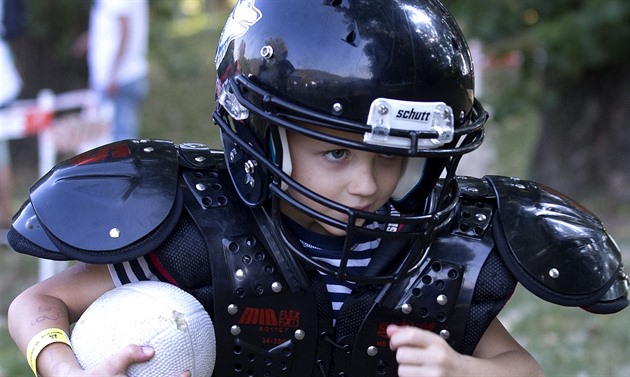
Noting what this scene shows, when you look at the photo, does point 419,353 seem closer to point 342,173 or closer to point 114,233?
point 342,173

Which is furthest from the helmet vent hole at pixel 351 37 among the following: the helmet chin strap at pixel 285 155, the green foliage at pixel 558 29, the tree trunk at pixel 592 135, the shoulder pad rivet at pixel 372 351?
the tree trunk at pixel 592 135

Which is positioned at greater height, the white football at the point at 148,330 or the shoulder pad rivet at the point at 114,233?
the shoulder pad rivet at the point at 114,233

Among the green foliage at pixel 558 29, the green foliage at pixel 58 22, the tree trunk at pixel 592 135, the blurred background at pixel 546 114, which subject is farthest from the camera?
the green foliage at pixel 58 22

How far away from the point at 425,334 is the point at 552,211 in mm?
632

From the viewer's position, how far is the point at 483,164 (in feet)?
31.9

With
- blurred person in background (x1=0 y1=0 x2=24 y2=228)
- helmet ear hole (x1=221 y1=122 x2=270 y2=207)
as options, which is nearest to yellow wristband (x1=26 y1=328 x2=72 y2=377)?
helmet ear hole (x1=221 y1=122 x2=270 y2=207)

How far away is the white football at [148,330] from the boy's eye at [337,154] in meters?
0.48

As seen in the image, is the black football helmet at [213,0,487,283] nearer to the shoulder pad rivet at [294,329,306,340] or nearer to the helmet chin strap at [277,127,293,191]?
the helmet chin strap at [277,127,293,191]

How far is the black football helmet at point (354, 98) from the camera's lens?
2.28 meters

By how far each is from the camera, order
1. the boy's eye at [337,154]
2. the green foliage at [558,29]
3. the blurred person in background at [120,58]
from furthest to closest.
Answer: the blurred person in background at [120,58], the green foliage at [558,29], the boy's eye at [337,154]

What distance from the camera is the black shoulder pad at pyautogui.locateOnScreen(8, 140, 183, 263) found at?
2373 millimetres

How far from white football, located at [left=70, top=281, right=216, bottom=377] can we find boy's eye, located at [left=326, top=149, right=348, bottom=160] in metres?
0.48

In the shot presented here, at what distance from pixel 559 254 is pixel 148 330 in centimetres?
103

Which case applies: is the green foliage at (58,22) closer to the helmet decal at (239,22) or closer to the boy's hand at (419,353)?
the helmet decal at (239,22)
